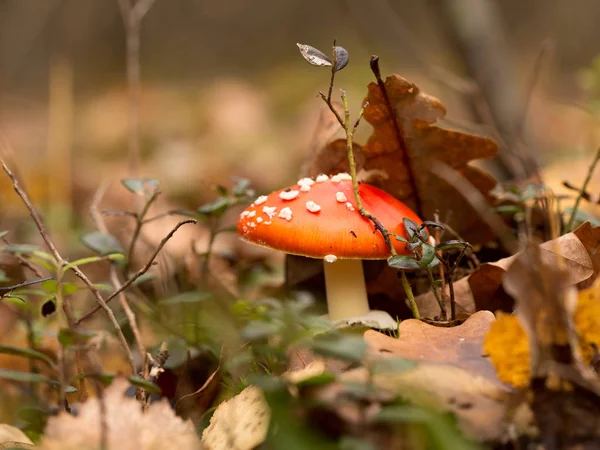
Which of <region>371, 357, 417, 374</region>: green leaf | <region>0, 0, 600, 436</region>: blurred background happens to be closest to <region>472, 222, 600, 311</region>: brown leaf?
<region>371, 357, 417, 374</region>: green leaf

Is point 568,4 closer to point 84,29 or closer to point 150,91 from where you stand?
point 150,91

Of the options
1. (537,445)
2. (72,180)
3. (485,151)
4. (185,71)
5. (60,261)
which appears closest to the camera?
(537,445)

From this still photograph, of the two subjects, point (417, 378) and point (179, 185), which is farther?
point (179, 185)

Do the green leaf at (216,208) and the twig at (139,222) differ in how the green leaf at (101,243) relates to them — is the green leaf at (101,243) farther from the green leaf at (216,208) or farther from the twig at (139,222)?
the green leaf at (216,208)

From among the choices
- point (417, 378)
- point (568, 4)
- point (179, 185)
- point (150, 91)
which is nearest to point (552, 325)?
point (417, 378)

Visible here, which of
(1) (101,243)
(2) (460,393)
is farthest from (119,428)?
(1) (101,243)

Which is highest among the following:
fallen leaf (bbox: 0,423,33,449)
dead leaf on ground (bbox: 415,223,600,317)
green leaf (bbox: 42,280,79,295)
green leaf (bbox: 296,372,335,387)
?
green leaf (bbox: 42,280,79,295)

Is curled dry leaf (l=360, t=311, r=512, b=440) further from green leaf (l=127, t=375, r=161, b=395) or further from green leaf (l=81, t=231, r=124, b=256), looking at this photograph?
green leaf (l=81, t=231, r=124, b=256)
